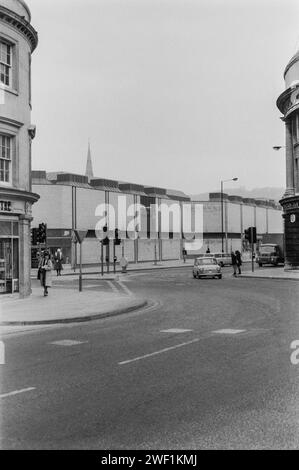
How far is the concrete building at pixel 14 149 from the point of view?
19922 millimetres

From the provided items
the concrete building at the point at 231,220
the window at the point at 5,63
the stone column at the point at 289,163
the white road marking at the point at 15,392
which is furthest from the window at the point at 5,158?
the concrete building at the point at 231,220

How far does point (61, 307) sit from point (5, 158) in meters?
6.31

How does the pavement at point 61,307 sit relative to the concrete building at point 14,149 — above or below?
below

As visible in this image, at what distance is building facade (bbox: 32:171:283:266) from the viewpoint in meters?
58.4

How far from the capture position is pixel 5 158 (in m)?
20.3

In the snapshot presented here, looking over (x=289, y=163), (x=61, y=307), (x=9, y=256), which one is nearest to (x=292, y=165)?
(x=289, y=163)

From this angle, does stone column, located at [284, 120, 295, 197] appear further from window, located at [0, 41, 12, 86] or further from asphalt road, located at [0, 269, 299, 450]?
asphalt road, located at [0, 269, 299, 450]

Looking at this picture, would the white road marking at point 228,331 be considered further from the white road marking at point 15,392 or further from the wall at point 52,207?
the wall at point 52,207

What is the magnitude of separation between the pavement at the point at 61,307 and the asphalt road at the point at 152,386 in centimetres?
111

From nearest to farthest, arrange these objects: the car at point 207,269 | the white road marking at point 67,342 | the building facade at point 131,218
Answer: the white road marking at point 67,342 → the car at point 207,269 → the building facade at point 131,218

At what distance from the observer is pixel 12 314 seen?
15773 mm

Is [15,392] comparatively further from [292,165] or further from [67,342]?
[292,165]

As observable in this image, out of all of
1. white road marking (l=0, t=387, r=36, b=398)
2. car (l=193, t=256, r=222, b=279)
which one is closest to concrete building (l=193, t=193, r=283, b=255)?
car (l=193, t=256, r=222, b=279)
